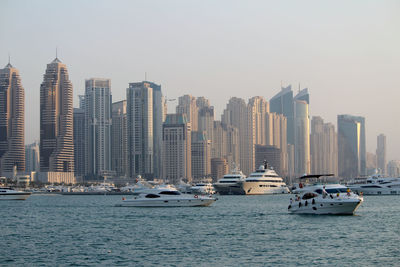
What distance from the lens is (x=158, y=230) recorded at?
58031mm

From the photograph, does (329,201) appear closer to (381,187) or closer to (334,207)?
(334,207)

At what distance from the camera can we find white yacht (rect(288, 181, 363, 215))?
6756cm

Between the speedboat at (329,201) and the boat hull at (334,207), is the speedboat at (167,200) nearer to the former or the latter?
the speedboat at (329,201)

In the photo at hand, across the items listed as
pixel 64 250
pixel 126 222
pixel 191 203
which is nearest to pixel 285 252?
pixel 64 250

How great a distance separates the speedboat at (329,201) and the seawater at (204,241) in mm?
1508

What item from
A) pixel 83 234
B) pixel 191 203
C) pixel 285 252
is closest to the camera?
pixel 285 252

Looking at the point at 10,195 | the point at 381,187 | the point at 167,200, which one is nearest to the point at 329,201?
the point at 167,200

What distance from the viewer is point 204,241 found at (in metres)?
49.6

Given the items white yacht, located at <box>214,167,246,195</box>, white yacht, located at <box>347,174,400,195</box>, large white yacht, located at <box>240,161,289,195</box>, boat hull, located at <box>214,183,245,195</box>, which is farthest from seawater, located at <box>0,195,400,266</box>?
white yacht, located at <box>214,167,246,195</box>

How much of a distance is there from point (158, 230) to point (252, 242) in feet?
38.3

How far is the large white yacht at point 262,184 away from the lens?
169250mm

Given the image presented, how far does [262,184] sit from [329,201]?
104406 mm

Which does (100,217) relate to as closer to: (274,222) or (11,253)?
(274,222)

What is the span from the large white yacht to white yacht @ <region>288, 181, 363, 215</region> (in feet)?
320
